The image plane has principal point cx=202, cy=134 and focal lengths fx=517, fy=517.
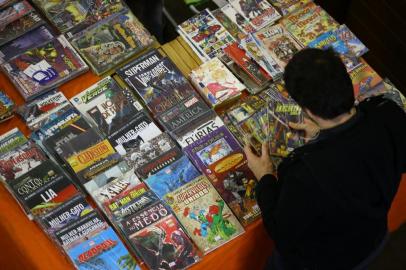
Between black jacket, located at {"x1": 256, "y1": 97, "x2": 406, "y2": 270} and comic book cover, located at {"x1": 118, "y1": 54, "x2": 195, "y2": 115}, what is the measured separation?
87cm

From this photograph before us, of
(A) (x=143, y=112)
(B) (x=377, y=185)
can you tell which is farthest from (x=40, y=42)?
(B) (x=377, y=185)

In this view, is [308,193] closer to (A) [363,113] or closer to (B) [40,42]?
(A) [363,113]

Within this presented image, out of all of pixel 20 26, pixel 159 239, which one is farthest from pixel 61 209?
pixel 20 26

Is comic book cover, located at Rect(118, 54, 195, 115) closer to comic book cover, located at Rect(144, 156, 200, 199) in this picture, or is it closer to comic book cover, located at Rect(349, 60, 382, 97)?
comic book cover, located at Rect(144, 156, 200, 199)

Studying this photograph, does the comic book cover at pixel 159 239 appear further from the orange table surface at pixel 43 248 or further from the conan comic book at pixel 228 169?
the conan comic book at pixel 228 169

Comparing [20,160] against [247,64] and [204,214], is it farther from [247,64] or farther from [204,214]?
[247,64]

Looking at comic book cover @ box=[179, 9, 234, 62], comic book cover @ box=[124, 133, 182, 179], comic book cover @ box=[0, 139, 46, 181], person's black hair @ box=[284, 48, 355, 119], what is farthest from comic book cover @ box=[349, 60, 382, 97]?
comic book cover @ box=[0, 139, 46, 181]

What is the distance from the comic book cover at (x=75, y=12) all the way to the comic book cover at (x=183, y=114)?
802 mm

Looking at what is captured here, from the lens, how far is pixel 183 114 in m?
2.83

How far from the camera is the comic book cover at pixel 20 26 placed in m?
3.08

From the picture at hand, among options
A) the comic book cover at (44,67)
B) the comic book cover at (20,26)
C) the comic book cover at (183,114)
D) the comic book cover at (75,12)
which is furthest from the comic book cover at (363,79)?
the comic book cover at (20,26)

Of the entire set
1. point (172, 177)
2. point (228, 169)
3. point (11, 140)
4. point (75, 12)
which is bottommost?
point (228, 169)

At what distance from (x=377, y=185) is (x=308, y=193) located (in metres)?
0.30

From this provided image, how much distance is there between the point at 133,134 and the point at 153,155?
0.17m
